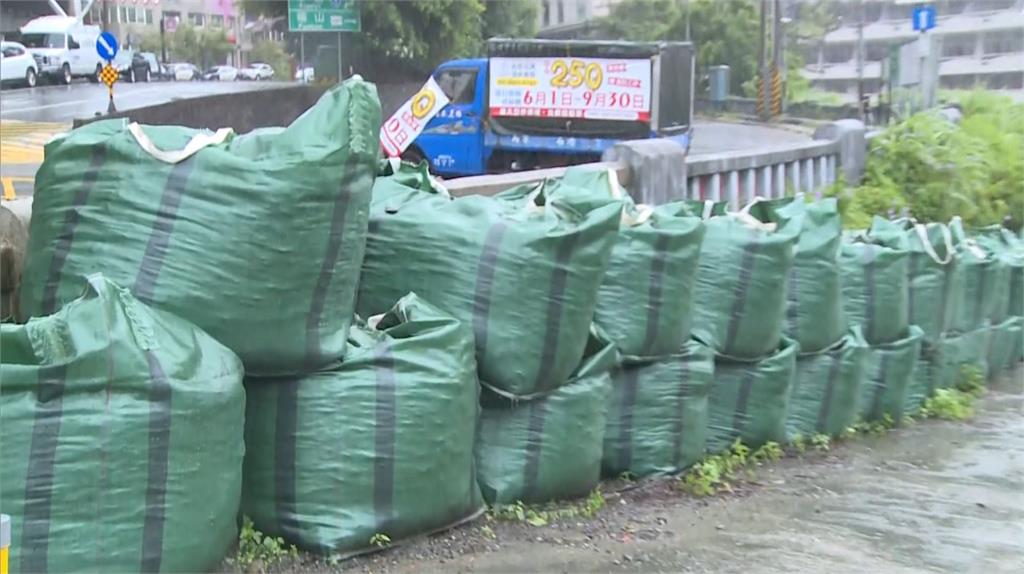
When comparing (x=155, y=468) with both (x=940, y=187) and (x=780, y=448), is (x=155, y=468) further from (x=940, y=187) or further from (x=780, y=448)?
(x=940, y=187)

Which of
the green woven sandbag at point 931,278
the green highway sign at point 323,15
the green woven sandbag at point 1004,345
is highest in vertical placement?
the green highway sign at point 323,15

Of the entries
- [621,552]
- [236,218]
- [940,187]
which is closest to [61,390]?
[236,218]

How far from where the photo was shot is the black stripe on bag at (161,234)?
285cm

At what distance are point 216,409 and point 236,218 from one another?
51 cm

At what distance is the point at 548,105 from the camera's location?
1617 cm

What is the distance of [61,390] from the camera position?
2521 mm

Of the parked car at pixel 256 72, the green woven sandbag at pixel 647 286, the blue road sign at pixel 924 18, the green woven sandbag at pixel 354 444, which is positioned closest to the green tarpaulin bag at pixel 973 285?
the green woven sandbag at pixel 647 286

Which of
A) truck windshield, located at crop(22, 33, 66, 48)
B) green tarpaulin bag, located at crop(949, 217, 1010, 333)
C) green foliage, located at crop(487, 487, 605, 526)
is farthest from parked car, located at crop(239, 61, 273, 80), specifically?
green foliage, located at crop(487, 487, 605, 526)

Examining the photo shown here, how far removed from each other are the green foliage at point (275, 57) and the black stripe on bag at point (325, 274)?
2731 centimetres

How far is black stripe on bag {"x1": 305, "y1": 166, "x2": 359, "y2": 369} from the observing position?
3020mm

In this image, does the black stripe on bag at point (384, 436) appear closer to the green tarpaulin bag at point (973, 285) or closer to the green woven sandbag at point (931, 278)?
the green woven sandbag at point (931, 278)

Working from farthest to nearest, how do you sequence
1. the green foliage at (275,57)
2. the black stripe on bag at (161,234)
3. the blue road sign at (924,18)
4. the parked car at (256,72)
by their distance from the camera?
the parked car at (256,72)
the green foliage at (275,57)
the blue road sign at (924,18)
the black stripe on bag at (161,234)

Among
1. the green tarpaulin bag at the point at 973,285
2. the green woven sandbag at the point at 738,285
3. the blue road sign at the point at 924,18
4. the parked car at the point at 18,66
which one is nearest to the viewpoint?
the green woven sandbag at the point at 738,285

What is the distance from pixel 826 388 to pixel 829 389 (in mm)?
21
